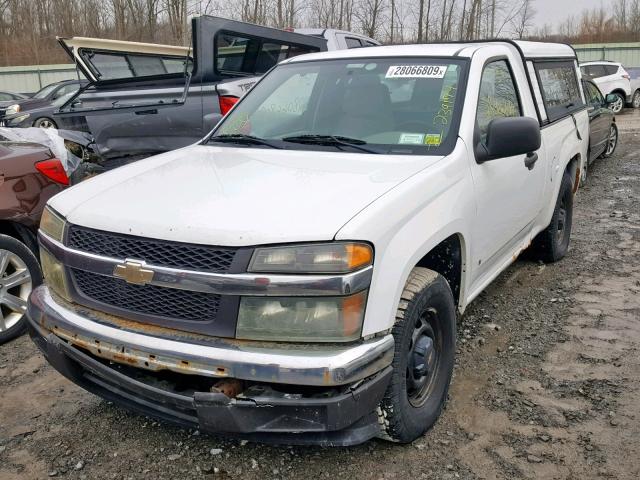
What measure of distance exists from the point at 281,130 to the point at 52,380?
2.05m

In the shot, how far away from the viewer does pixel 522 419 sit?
10.2 feet

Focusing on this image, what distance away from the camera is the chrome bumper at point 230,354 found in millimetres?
2250

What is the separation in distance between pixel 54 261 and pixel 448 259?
1.97m

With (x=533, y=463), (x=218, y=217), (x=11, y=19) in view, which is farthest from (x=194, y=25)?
(x=11, y=19)

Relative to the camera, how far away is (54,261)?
287 centimetres

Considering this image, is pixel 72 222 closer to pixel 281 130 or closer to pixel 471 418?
pixel 281 130

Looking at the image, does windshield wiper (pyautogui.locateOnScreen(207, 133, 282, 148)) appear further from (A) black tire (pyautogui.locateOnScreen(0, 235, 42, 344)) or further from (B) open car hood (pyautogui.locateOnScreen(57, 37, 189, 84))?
(B) open car hood (pyautogui.locateOnScreen(57, 37, 189, 84))

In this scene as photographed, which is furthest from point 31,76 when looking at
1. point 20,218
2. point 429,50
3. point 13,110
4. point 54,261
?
point 54,261

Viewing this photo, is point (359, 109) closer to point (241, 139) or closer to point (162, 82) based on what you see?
point (241, 139)

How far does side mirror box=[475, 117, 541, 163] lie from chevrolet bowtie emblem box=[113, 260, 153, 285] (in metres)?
1.88

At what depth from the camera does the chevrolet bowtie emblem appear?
2.44m

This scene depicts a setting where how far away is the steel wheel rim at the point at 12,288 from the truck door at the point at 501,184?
10.0ft

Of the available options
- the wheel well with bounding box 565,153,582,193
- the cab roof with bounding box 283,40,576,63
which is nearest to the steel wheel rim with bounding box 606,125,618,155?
the wheel well with bounding box 565,153,582,193

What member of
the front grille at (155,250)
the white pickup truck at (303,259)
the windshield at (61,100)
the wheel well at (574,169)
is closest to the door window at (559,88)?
the wheel well at (574,169)
